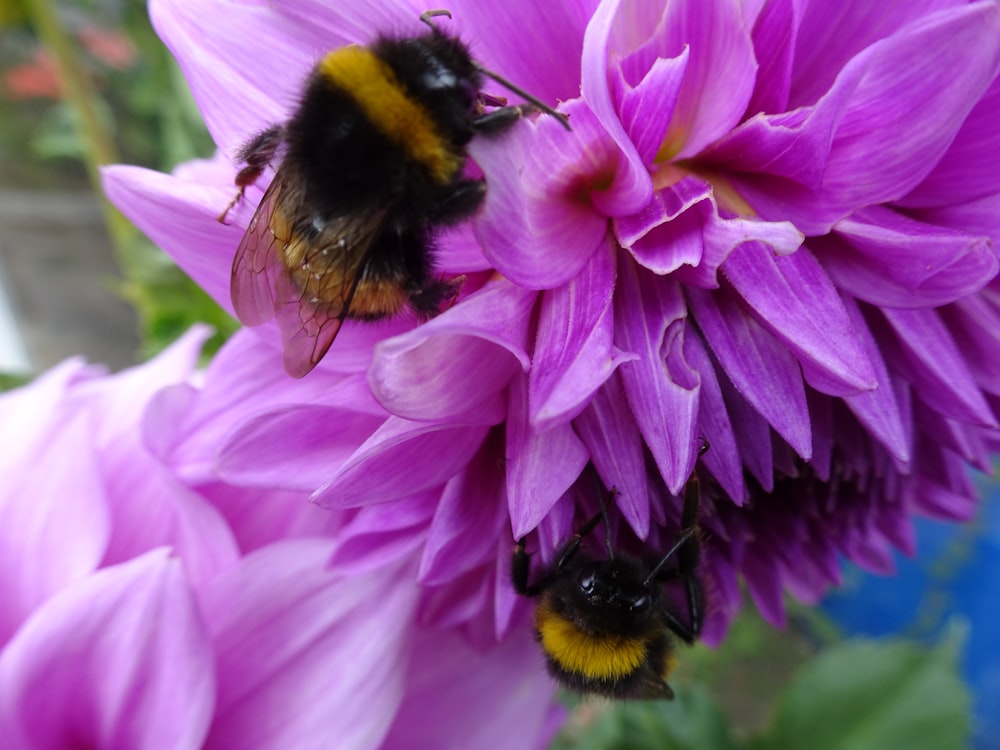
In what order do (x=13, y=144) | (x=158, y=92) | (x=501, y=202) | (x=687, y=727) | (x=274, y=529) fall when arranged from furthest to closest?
(x=13, y=144), (x=158, y=92), (x=687, y=727), (x=274, y=529), (x=501, y=202)

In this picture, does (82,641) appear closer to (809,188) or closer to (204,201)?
(204,201)

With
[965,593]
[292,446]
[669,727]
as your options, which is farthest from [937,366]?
[965,593]

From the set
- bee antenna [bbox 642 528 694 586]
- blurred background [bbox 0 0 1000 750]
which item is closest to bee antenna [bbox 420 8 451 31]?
bee antenna [bbox 642 528 694 586]

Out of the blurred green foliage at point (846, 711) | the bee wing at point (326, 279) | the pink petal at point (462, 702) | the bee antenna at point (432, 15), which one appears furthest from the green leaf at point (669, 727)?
the bee antenna at point (432, 15)

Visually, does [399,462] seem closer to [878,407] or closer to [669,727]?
[878,407]

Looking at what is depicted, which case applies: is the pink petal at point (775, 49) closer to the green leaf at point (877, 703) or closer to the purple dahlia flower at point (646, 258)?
the purple dahlia flower at point (646, 258)

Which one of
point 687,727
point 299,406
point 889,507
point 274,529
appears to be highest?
point 299,406

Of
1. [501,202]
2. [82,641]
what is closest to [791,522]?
[501,202]
